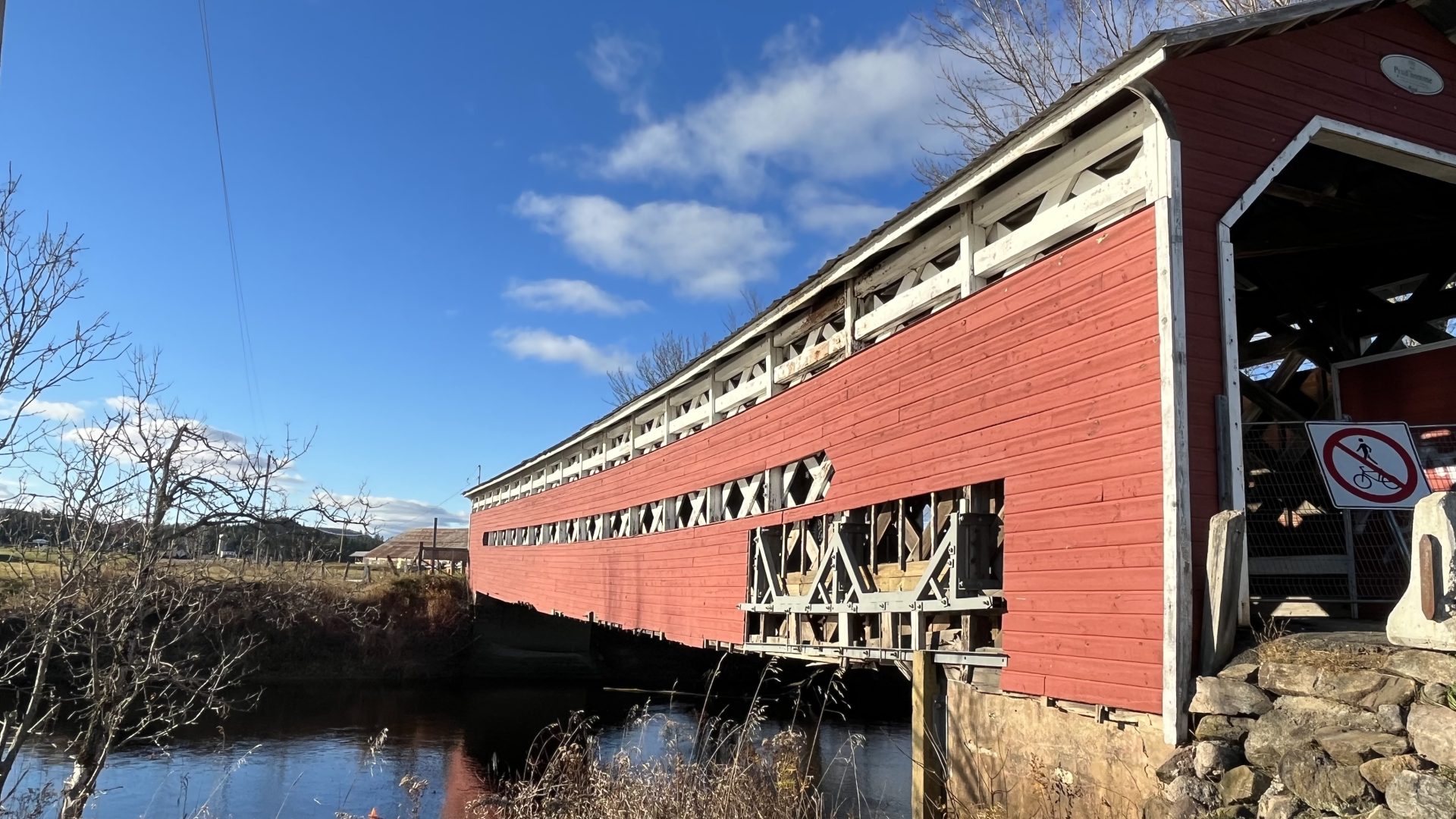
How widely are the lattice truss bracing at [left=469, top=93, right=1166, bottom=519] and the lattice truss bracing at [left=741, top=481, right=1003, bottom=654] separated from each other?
5.11ft

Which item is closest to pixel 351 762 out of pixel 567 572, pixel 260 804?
pixel 260 804

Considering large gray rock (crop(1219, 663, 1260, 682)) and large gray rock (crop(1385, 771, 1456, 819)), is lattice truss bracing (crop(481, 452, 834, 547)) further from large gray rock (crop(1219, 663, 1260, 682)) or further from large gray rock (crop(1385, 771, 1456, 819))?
large gray rock (crop(1385, 771, 1456, 819))

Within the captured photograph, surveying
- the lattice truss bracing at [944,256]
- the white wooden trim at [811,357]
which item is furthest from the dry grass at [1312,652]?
the white wooden trim at [811,357]

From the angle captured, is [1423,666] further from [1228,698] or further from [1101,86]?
[1101,86]

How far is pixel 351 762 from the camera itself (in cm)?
1825

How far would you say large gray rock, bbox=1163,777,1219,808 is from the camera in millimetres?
4473

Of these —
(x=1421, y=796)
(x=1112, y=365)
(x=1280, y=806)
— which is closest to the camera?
(x=1421, y=796)

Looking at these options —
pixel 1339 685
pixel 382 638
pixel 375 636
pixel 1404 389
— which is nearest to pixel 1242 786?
pixel 1339 685

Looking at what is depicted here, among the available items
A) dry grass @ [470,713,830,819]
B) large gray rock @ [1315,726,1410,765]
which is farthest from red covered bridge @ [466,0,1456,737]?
dry grass @ [470,713,830,819]

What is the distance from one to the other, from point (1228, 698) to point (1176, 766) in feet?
1.38

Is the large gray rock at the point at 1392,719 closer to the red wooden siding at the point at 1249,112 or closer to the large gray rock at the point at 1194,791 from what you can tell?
the large gray rock at the point at 1194,791

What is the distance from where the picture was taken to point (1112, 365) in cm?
548

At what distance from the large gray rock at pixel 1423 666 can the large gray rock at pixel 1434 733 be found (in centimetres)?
15

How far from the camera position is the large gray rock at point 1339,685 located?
13.0ft
